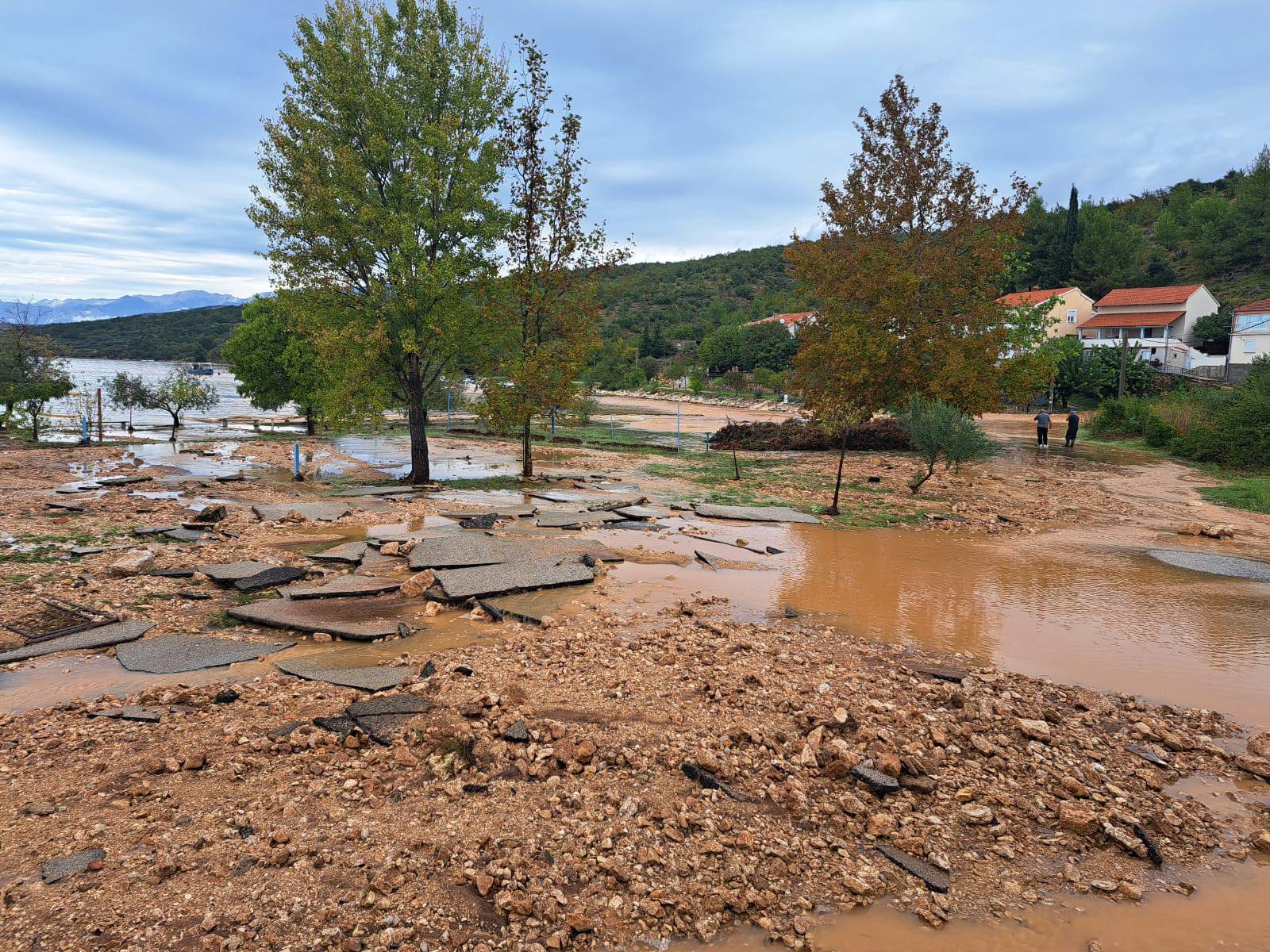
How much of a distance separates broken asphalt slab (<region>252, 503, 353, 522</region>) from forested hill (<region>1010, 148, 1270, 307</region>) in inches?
2985

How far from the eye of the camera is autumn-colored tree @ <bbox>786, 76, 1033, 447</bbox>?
21.3m

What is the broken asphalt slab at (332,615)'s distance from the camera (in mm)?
6727

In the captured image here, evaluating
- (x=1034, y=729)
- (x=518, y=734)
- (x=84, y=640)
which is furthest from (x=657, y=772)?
(x=84, y=640)

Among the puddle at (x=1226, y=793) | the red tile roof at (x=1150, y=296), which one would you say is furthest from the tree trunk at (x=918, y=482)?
the red tile roof at (x=1150, y=296)

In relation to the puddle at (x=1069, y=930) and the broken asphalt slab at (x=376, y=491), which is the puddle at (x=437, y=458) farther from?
the puddle at (x=1069, y=930)

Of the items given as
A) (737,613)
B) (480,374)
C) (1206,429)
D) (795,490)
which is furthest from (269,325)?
(1206,429)

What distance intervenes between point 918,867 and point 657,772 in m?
1.52

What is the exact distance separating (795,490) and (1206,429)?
16969mm

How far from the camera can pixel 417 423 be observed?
54.5 feet

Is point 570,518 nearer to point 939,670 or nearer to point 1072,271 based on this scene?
point 939,670

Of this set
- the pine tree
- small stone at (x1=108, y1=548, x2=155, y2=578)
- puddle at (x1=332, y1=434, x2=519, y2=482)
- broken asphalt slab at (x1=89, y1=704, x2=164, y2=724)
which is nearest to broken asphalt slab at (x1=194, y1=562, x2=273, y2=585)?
small stone at (x1=108, y1=548, x2=155, y2=578)

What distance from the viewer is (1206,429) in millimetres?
23469

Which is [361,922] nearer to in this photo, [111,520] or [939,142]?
[111,520]

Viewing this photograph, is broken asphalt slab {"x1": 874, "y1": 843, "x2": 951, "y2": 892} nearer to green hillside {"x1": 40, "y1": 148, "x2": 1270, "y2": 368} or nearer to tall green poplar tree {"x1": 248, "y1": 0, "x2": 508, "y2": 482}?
tall green poplar tree {"x1": 248, "y1": 0, "x2": 508, "y2": 482}
